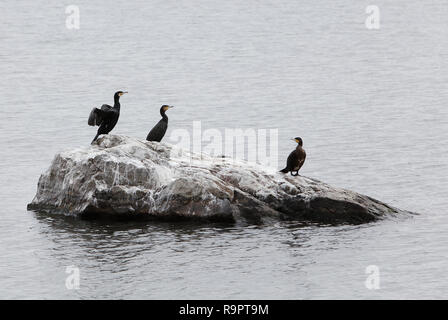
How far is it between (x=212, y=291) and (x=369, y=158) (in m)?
20.7

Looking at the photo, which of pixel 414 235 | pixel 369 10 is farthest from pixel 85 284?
pixel 369 10

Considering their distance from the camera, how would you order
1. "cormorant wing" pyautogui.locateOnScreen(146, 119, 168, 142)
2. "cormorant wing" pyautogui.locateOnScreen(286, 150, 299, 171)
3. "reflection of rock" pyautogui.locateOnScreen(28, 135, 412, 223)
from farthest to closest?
"cormorant wing" pyautogui.locateOnScreen(146, 119, 168, 142) → "cormorant wing" pyautogui.locateOnScreen(286, 150, 299, 171) → "reflection of rock" pyautogui.locateOnScreen(28, 135, 412, 223)

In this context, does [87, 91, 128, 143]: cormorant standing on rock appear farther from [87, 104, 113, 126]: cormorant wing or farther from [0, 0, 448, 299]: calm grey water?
[0, 0, 448, 299]: calm grey water

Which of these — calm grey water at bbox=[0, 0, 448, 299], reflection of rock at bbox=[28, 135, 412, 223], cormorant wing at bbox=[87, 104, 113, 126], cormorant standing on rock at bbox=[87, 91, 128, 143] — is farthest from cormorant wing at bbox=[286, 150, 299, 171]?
cormorant wing at bbox=[87, 104, 113, 126]

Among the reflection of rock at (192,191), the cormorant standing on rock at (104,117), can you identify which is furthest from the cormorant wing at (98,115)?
the reflection of rock at (192,191)

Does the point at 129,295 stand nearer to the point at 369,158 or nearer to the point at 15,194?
the point at 15,194

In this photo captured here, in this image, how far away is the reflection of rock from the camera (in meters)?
24.3

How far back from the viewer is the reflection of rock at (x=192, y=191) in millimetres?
24344

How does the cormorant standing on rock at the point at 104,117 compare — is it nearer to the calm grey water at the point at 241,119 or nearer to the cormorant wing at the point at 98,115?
the cormorant wing at the point at 98,115

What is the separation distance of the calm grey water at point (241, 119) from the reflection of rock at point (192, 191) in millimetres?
532

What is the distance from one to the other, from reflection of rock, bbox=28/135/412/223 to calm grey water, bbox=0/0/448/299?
1.74 feet

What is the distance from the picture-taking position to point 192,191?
79.4 feet
